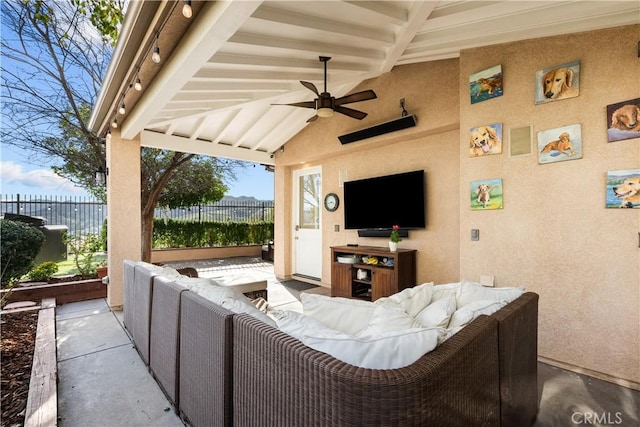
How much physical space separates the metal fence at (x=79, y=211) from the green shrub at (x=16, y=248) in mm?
2215

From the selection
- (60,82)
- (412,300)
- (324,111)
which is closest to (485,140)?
(324,111)

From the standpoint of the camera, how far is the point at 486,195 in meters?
2.98

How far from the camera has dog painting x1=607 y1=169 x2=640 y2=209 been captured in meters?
2.23

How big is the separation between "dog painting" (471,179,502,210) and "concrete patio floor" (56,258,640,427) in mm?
1467

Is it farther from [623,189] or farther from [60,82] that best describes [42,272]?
[623,189]

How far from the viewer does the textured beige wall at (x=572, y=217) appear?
2.30 m

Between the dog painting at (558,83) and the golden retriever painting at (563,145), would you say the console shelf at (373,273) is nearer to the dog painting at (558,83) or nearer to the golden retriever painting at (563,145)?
the golden retriever painting at (563,145)

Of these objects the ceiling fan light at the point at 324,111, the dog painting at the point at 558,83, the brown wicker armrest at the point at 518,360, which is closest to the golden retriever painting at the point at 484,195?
the dog painting at the point at 558,83

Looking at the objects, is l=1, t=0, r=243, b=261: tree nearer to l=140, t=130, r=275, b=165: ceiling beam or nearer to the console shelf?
l=140, t=130, r=275, b=165: ceiling beam

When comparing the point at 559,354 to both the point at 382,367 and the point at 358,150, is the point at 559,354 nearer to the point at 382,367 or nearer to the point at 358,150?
the point at 382,367

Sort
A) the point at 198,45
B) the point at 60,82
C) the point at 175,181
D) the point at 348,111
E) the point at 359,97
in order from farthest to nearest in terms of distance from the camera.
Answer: the point at 175,181 < the point at 60,82 < the point at 348,111 < the point at 359,97 < the point at 198,45

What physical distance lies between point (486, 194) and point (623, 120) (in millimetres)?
1086

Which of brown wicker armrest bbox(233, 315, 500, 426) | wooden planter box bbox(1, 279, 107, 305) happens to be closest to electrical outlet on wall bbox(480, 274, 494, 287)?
brown wicker armrest bbox(233, 315, 500, 426)

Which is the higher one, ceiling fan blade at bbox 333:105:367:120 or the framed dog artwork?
ceiling fan blade at bbox 333:105:367:120
